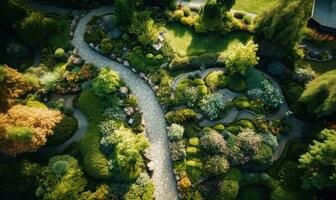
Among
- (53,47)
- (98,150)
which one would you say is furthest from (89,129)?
(53,47)

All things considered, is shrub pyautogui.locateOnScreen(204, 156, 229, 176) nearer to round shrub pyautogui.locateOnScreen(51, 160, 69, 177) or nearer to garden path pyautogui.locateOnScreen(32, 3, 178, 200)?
garden path pyautogui.locateOnScreen(32, 3, 178, 200)

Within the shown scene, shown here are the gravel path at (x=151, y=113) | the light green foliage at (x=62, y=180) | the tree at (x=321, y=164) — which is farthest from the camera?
the gravel path at (x=151, y=113)

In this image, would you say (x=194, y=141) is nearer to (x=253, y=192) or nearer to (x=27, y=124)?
(x=253, y=192)

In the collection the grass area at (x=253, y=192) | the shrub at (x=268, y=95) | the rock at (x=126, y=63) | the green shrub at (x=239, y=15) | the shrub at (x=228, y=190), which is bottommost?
the grass area at (x=253, y=192)

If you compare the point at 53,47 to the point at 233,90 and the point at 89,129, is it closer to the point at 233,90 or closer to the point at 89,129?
the point at 89,129

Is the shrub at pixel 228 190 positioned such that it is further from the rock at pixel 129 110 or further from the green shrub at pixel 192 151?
the rock at pixel 129 110

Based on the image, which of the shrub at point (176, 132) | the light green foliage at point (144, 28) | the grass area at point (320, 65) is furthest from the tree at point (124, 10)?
the grass area at point (320, 65)
